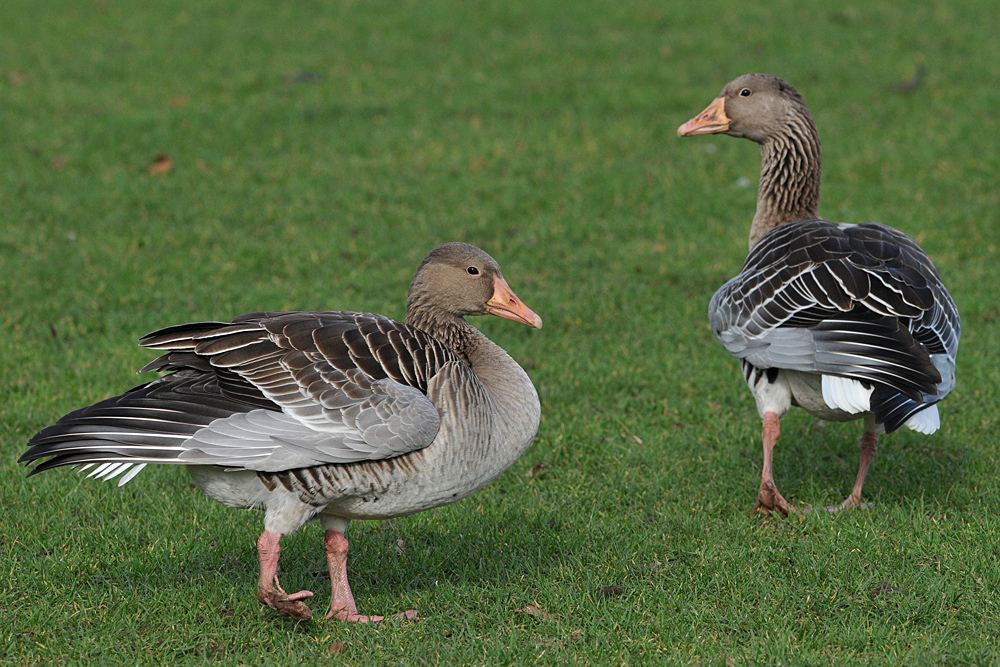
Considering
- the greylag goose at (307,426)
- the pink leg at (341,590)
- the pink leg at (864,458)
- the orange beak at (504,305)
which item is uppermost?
the orange beak at (504,305)

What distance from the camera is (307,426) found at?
4371 millimetres

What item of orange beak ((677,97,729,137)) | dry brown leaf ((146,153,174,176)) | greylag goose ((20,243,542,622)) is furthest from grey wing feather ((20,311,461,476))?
dry brown leaf ((146,153,174,176))

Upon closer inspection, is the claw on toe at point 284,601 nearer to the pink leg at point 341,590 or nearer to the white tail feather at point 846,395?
the pink leg at point 341,590

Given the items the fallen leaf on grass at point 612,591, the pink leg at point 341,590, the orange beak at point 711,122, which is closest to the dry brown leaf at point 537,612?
the fallen leaf on grass at point 612,591

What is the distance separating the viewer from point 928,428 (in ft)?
16.7

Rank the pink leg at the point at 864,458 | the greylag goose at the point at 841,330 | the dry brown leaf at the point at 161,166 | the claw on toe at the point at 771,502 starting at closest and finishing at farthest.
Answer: the greylag goose at the point at 841,330
the claw on toe at the point at 771,502
the pink leg at the point at 864,458
the dry brown leaf at the point at 161,166

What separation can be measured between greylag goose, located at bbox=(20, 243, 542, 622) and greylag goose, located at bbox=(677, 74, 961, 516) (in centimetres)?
152

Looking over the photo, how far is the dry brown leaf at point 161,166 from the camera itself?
11.3 m

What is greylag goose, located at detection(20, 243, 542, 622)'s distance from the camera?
429 cm

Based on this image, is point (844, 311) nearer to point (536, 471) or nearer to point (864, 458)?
point (864, 458)

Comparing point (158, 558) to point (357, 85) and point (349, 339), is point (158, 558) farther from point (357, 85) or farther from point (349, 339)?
point (357, 85)

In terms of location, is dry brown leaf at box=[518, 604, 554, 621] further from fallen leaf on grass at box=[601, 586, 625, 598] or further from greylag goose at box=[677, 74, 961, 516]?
greylag goose at box=[677, 74, 961, 516]

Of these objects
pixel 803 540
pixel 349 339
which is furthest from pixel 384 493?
pixel 803 540

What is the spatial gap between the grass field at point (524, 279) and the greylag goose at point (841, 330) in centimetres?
68
